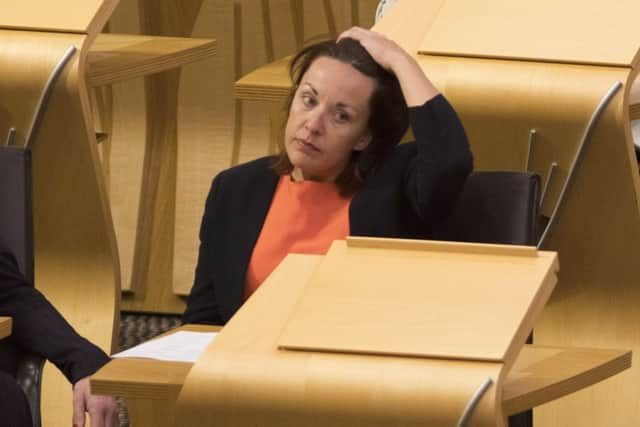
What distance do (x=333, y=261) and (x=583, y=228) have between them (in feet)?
3.85

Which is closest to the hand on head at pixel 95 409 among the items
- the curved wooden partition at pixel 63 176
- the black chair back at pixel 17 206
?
the black chair back at pixel 17 206

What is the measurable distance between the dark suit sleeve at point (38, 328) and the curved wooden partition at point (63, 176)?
848mm

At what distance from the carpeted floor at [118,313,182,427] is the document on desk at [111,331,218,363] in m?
2.11

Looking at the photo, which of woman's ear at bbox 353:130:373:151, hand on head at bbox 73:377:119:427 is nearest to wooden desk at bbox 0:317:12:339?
hand on head at bbox 73:377:119:427

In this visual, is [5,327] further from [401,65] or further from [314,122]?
[401,65]

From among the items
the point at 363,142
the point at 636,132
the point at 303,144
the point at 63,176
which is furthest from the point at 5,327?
the point at 636,132

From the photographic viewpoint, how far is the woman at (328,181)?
3.25 meters

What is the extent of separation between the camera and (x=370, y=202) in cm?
326

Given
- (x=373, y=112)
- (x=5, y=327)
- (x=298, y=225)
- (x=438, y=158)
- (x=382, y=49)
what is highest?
(x=382, y=49)

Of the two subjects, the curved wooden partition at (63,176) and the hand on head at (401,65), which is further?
the curved wooden partition at (63,176)

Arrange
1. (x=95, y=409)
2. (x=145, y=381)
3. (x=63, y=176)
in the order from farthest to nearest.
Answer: (x=63, y=176) → (x=95, y=409) → (x=145, y=381)

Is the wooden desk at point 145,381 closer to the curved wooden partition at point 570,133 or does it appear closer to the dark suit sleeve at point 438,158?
the dark suit sleeve at point 438,158

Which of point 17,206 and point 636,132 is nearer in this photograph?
point 17,206

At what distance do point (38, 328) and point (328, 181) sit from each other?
0.63 m
